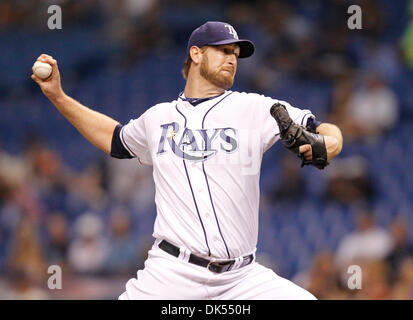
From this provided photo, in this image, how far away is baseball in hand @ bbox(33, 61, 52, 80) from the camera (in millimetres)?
4266

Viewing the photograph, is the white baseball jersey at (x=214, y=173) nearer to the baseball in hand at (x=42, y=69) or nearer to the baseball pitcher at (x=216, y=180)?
the baseball pitcher at (x=216, y=180)

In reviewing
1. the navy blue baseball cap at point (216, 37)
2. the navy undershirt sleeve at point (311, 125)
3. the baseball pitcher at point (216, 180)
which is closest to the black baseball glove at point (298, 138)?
the baseball pitcher at point (216, 180)

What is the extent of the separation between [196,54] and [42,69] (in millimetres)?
800

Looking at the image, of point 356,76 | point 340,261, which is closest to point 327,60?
point 356,76

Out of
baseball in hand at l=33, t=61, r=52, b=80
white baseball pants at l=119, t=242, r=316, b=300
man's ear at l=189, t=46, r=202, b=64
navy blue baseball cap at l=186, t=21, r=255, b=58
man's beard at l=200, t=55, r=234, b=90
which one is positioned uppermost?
navy blue baseball cap at l=186, t=21, r=255, b=58

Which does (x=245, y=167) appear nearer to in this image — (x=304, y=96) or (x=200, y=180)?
(x=200, y=180)

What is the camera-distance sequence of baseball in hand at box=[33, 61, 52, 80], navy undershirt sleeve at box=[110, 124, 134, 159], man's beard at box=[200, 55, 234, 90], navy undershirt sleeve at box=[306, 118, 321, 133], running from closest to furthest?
navy undershirt sleeve at box=[306, 118, 321, 133] < man's beard at box=[200, 55, 234, 90] < baseball in hand at box=[33, 61, 52, 80] < navy undershirt sleeve at box=[110, 124, 134, 159]

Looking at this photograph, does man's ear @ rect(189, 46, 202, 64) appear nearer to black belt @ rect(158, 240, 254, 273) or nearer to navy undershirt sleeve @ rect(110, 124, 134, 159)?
navy undershirt sleeve @ rect(110, 124, 134, 159)

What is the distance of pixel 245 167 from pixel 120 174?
4.99 meters

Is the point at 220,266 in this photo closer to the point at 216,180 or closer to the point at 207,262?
the point at 207,262

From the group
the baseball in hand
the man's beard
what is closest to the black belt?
the man's beard

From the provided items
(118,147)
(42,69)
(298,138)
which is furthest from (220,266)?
(42,69)

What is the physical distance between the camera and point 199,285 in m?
3.82

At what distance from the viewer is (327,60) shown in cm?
945
